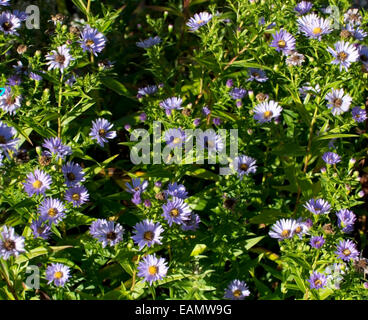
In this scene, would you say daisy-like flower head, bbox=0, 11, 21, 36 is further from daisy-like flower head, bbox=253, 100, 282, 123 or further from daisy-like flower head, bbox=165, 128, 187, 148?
daisy-like flower head, bbox=253, 100, 282, 123

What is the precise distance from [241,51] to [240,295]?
56.8 inches

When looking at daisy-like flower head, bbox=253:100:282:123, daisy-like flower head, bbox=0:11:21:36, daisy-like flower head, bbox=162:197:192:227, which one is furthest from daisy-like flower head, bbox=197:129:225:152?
daisy-like flower head, bbox=0:11:21:36

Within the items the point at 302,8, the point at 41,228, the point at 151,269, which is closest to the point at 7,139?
the point at 41,228

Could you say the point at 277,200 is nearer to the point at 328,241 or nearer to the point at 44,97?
the point at 328,241

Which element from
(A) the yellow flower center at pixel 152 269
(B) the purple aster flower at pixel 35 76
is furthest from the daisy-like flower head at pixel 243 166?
(B) the purple aster flower at pixel 35 76

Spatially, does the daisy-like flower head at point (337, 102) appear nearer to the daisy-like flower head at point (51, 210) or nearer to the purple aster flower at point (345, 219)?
the purple aster flower at point (345, 219)

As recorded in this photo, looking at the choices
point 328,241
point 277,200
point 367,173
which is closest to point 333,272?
point 328,241

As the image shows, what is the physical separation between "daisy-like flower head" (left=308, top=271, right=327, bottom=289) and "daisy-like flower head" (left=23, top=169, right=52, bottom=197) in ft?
4.42

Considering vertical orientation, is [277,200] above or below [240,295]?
above

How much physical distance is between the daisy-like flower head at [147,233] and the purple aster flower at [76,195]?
1.22 ft

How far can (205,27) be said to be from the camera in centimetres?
309

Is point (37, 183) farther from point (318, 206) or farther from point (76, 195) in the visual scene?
point (318, 206)

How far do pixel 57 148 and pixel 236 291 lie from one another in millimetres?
1227

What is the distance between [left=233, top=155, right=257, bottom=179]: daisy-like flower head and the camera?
8.85 ft
